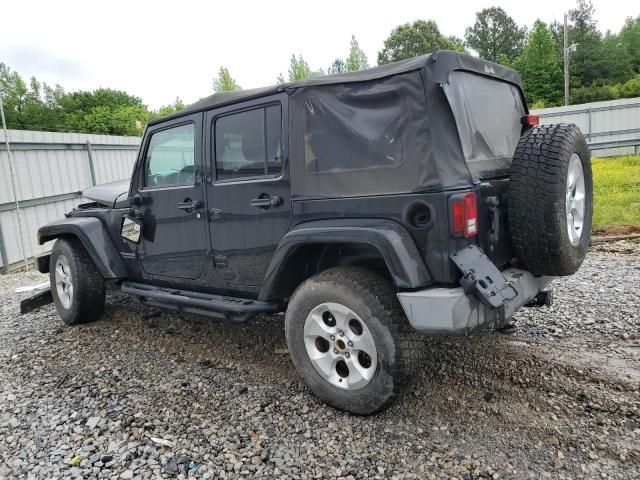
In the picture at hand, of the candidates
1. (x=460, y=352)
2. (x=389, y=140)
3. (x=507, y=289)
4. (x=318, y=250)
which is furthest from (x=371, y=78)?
(x=460, y=352)

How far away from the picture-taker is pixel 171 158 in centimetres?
391

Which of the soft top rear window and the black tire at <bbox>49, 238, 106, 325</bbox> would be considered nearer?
the soft top rear window

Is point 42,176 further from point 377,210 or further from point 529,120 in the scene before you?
point 529,120

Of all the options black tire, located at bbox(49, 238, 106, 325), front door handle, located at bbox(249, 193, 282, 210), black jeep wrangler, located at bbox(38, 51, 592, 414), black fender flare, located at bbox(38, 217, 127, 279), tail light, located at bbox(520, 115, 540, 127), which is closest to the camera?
black jeep wrangler, located at bbox(38, 51, 592, 414)

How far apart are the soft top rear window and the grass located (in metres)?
4.87

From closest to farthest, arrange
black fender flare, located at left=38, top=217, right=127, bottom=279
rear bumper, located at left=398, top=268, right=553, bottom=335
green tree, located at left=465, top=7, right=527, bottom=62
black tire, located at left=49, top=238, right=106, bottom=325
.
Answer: rear bumper, located at left=398, top=268, right=553, bottom=335
black fender flare, located at left=38, top=217, right=127, bottom=279
black tire, located at left=49, top=238, right=106, bottom=325
green tree, located at left=465, top=7, right=527, bottom=62

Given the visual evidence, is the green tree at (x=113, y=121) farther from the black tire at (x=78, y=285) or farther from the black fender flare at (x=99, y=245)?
the black fender flare at (x=99, y=245)

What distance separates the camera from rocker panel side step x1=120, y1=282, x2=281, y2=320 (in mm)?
3229

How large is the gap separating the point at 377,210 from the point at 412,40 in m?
Result: 49.6

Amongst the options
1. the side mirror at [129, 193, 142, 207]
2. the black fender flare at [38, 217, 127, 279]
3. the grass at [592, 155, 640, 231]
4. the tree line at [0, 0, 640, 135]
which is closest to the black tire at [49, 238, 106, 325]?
the black fender flare at [38, 217, 127, 279]

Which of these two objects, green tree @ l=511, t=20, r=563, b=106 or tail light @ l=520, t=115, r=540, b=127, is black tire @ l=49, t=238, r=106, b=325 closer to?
tail light @ l=520, t=115, r=540, b=127

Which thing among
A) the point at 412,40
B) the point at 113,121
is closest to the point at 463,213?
the point at 113,121

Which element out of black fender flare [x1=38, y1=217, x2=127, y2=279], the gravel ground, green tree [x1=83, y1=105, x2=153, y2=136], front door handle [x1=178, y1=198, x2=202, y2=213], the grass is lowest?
the gravel ground

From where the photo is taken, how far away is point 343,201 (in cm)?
277
